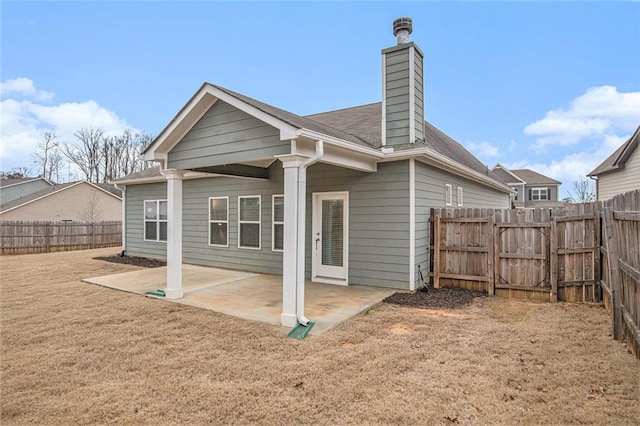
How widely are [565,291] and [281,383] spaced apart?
5592 mm

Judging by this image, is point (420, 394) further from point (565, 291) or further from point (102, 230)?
point (102, 230)

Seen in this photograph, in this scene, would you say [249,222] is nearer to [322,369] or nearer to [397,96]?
[397,96]

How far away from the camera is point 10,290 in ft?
23.7

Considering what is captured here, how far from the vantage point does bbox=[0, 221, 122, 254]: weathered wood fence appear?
46.4 feet

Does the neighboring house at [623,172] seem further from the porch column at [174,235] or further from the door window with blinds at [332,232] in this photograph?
the porch column at [174,235]

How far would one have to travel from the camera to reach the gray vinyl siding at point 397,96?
6.92 m

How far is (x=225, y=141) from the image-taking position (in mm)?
5746

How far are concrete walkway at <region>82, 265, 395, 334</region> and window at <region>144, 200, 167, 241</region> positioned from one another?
107 inches

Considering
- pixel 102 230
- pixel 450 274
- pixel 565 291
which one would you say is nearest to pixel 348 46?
pixel 450 274

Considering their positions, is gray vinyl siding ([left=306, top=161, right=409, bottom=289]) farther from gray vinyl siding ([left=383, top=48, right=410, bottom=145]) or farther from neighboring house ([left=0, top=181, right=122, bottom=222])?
neighboring house ([left=0, top=181, right=122, bottom=222])

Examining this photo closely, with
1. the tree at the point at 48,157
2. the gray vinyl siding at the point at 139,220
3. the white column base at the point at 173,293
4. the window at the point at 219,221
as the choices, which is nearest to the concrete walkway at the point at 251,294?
the white column base at the point at 173,293

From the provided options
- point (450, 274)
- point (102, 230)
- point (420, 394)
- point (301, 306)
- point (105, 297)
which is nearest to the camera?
point (420, 394)

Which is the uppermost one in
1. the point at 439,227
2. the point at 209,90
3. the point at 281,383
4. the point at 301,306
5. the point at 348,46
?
the point at 348,46

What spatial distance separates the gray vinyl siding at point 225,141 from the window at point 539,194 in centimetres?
3665
